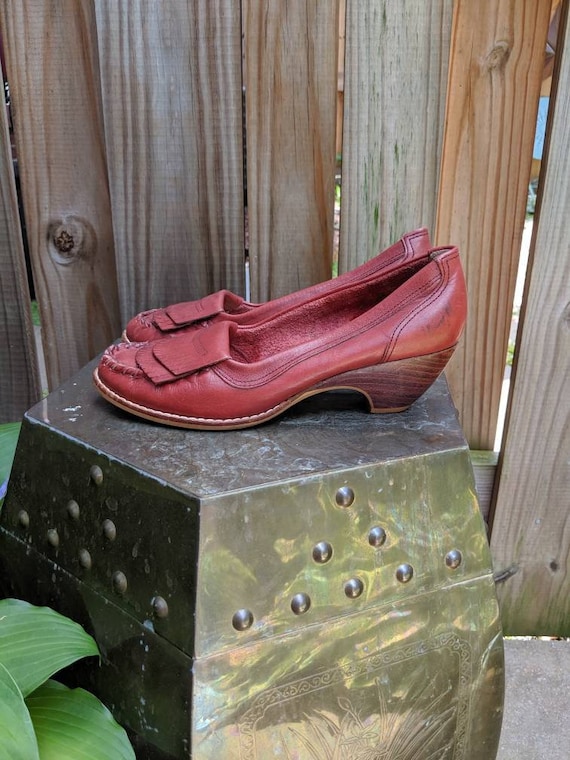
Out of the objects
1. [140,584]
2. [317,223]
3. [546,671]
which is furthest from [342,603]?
[546,671]

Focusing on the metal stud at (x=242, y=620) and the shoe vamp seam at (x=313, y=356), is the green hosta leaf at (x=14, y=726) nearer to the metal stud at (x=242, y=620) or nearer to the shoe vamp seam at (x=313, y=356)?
the metal stud at (x=242, y=620)

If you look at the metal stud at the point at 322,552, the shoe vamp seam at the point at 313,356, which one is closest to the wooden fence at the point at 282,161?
the shoe vamp seam at the point at 313,356

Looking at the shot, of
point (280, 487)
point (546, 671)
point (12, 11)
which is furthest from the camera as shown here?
point (546, 671)

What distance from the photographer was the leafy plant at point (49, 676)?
771 mm

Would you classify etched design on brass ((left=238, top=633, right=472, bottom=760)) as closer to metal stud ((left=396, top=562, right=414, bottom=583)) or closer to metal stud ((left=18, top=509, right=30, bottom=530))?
metal stud ((left=396, top=562, right=414, bottom=583))

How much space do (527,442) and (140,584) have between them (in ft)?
2.75

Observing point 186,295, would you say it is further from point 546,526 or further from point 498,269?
point 546,526

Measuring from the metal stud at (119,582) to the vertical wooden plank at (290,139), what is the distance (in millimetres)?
605

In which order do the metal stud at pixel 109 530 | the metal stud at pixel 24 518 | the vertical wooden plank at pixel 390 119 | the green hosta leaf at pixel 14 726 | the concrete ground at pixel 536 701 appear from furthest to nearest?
the concrete ground at pixel 536 701, the vertical wooden plank at pixel 390 119, the metal stud at pixel 24 518, the metal stud at pixel 109 530, the green hosta leaf at pixel 14 726

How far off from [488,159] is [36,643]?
100cm

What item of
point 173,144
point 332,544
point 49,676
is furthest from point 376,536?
point 173,144

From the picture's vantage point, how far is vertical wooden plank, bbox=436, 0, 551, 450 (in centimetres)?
108

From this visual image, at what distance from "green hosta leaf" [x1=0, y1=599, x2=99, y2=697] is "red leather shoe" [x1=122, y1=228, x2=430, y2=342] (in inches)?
16.7

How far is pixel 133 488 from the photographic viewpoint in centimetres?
78
